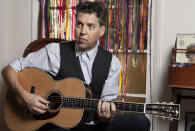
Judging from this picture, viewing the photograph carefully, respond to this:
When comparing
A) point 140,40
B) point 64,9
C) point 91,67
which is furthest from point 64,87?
point 64,9

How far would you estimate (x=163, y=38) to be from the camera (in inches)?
82.9

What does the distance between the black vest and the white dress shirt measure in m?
0.03

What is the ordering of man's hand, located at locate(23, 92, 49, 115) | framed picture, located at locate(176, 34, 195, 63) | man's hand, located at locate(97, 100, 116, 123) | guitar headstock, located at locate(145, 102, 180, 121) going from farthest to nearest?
1. framed picture, located at locate(176, 34, 195, 63)
2. man's hand, located at locate(23, 92, 49, 115)
3. man's hand, located at locate(97, 100, 116, 123)
4. guitar headstock, located at locate(145, 102, 180, 121)

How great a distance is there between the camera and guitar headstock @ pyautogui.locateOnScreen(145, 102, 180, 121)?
4.17 feet

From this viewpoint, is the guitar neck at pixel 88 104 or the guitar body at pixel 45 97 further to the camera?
the guitar body at pixel 45 97

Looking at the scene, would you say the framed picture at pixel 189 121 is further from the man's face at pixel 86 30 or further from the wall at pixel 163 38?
the man's face at pixel 86 30

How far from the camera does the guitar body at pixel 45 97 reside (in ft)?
4.93

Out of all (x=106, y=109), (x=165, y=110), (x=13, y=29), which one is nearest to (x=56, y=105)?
(x=106, y=109)

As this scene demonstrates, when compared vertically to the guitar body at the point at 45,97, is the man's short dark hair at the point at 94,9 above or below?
above

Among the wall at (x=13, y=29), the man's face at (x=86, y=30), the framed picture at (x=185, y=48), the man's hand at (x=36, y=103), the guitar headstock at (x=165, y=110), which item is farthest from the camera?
the wall at (x=13, y=29)

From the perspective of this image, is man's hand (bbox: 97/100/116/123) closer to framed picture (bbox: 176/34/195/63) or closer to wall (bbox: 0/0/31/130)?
framed picture (bbox: 176/34/195/63)

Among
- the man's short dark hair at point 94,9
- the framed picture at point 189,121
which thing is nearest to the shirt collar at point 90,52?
the man's short dark hair at point 94,9

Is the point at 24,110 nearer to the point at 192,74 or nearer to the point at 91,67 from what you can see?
the point at 91,67

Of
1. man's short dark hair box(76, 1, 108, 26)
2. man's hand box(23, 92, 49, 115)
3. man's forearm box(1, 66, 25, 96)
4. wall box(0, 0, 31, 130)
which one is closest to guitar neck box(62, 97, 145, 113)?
man's hand box(23, 92, 49, 115)
